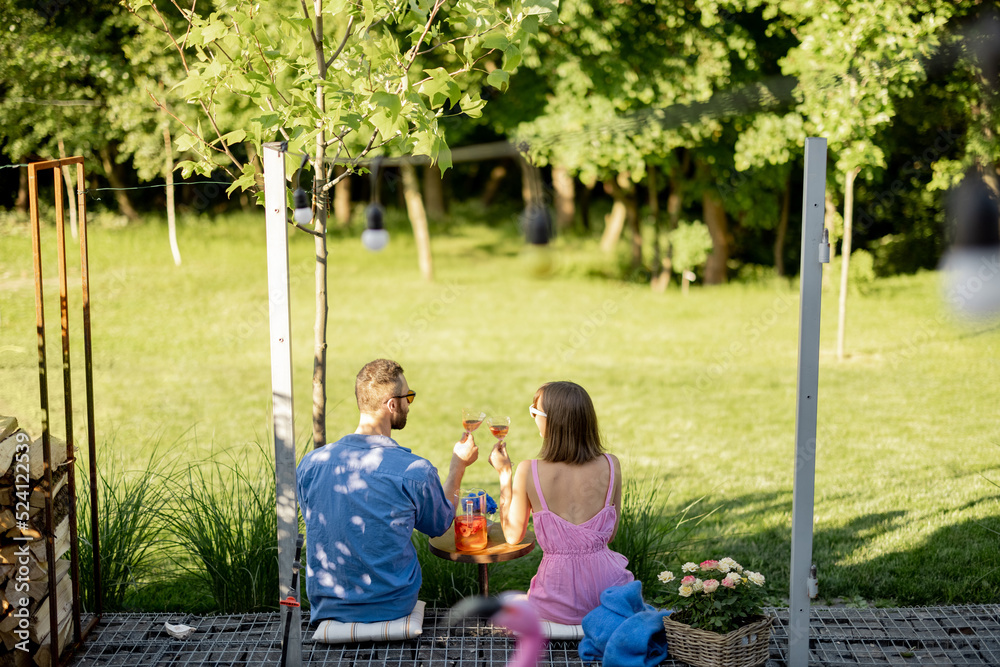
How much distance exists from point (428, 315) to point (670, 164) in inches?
190

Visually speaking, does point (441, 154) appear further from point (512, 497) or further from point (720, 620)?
point (720, 620)

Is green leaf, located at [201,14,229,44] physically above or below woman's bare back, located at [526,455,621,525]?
above

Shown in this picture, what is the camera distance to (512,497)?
146 inches

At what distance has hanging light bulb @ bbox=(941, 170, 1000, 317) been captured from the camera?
48.2 feet

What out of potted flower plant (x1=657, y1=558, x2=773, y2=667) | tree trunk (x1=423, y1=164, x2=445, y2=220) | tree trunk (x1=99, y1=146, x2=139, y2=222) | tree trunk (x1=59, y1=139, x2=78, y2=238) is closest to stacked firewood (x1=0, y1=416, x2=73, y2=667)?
potted flower plant (x1=657, y1=558, x2=773, y2=667)

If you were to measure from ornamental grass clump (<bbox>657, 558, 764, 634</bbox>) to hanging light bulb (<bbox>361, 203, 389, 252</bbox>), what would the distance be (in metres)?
2.83

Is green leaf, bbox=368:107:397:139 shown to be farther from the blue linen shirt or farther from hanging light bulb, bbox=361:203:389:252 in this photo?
hanging light bulb, bbox=361:203:389:252

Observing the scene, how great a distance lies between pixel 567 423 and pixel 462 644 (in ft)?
3.59

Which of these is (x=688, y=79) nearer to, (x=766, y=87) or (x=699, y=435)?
(x=766, y=87)

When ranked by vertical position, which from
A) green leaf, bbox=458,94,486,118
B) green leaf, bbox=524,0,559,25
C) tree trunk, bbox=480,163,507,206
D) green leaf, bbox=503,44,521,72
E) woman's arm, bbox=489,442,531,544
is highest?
tree trunk, bbox=480,163,507,206

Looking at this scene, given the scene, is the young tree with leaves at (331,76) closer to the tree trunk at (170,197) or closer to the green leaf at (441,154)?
the green leaf at (441,154)

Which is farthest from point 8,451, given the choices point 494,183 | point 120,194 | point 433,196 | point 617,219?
point 494,183

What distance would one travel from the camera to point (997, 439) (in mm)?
8078

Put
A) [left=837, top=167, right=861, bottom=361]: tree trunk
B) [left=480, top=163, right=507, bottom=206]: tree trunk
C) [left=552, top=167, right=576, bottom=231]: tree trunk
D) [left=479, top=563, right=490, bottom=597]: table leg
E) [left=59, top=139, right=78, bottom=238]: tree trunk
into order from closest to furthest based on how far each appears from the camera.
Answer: [left=479, top=563, right=490, bottom=597]: table leg → [left=837, top=167, right=861, bottom=361]: tree trunk → [left=59, top=139, right=78, bottom=238]: tree trunk → [left=552, top=167, right=576, bottom=231]: tree trunk → [left=480, top=163, right=507, bottom=206]: tree trunk
